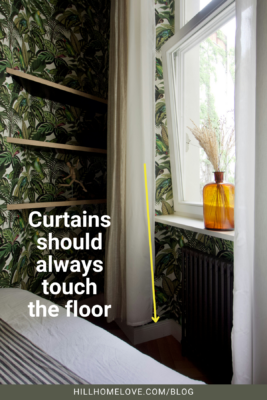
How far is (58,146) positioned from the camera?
1.81 m

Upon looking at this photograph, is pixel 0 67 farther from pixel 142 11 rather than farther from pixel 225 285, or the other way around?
pixel 225 285

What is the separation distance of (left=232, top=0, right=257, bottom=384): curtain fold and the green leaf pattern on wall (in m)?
0.95

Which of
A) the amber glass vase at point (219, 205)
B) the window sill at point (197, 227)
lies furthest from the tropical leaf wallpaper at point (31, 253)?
the amber glass vase at point (219, 205)

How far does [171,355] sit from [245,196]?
1302 millimetres

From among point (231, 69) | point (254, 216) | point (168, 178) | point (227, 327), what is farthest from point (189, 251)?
point (231, 69)

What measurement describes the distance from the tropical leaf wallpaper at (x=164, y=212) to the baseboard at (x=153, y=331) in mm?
50

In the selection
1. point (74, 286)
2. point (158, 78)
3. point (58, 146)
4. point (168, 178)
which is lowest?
point (74, 286)

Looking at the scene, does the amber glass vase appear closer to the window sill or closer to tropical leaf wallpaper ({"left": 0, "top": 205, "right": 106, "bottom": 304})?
the window sill

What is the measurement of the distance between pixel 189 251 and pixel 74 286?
3.79ft

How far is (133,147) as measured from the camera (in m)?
1.59

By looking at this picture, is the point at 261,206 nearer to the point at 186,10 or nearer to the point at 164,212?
the point at 164,212

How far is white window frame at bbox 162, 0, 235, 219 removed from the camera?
149cm

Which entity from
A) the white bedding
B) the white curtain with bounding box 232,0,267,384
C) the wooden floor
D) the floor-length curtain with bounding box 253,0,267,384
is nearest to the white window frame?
the white curtain with bounding box 232,0,267,384

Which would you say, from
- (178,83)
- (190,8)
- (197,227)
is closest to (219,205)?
(197,227)
